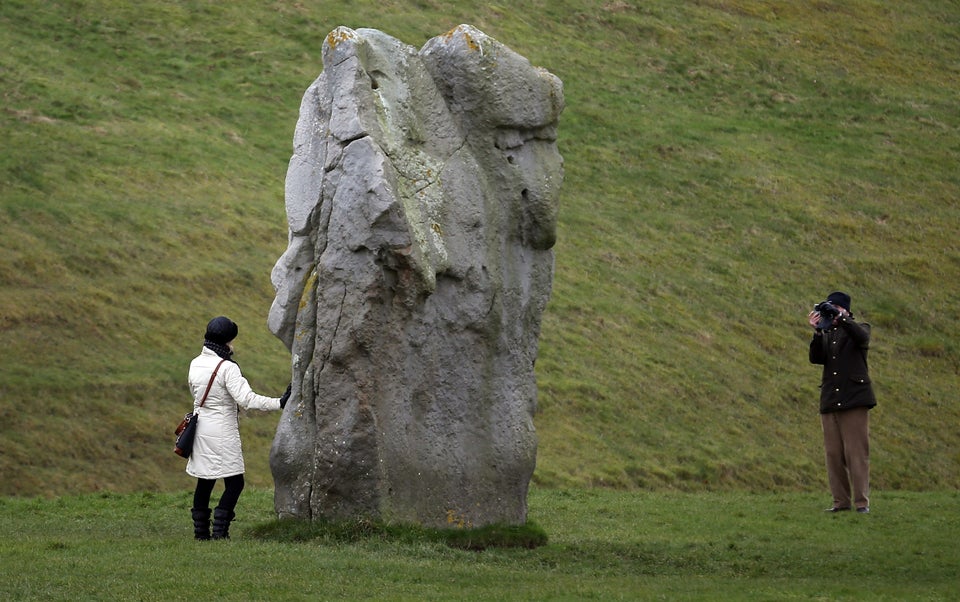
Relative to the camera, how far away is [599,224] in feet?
136

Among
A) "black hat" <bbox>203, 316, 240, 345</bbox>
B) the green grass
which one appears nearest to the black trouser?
the green grass

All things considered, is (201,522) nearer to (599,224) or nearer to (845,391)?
(845,391)

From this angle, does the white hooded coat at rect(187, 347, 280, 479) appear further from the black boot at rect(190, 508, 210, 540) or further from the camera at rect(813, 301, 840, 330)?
the camera at rect(813, 301, 840, 330)

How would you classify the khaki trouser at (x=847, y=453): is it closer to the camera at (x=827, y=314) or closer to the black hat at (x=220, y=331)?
the camera at (x=827, y=314)

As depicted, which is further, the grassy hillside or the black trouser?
the grassy hillside

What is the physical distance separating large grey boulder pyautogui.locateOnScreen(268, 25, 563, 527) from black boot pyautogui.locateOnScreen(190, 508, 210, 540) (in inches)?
40.6

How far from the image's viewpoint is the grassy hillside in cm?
2812

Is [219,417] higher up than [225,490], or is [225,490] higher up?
[219,417]

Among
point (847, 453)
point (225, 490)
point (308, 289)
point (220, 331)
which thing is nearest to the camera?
point (225, 490)

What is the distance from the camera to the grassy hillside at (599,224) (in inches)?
1107

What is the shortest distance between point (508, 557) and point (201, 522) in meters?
3.34

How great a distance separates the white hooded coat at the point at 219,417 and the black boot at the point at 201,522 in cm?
41

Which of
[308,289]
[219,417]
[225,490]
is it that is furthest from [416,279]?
[225,490]

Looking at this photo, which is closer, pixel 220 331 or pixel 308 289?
pixel 220 331
